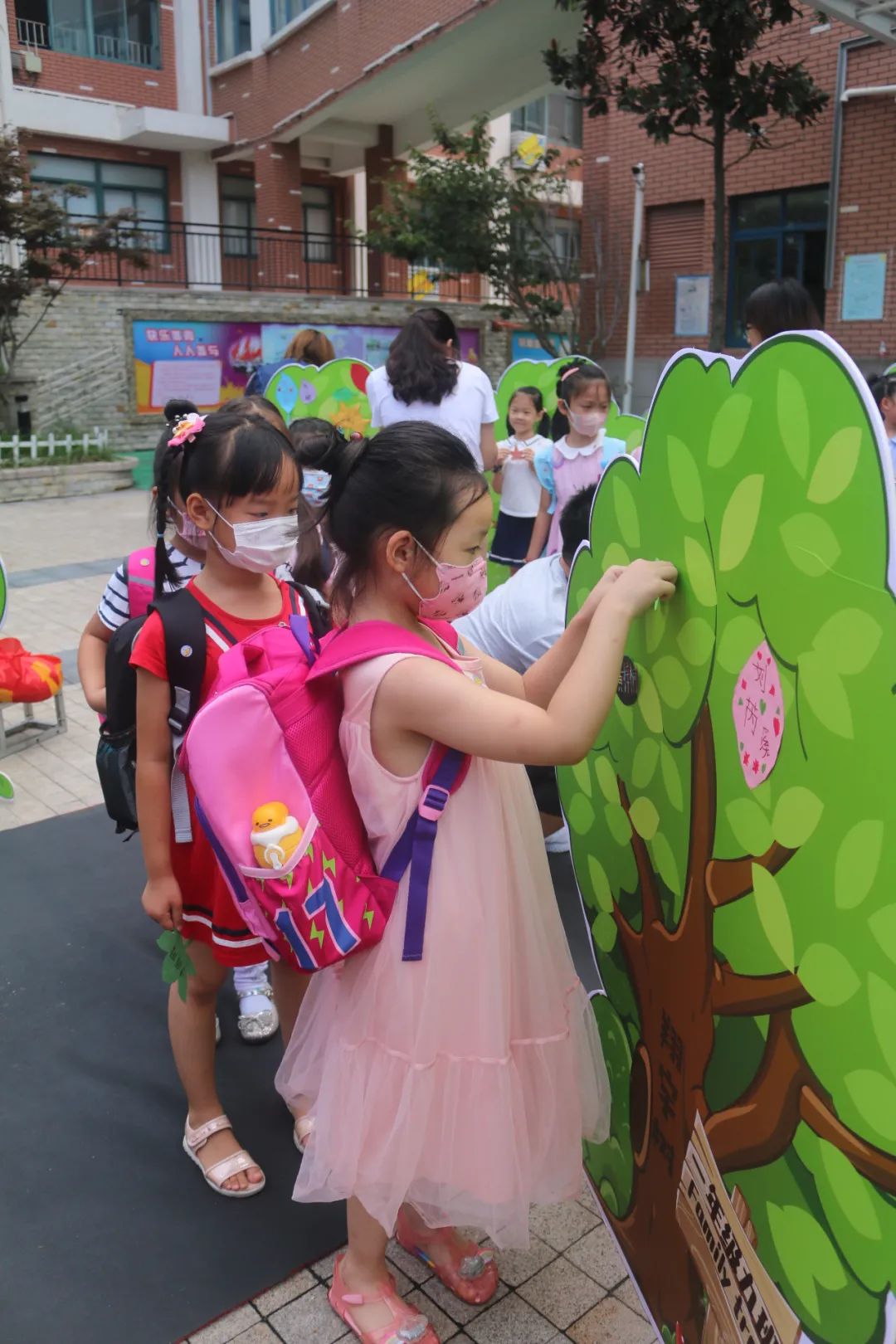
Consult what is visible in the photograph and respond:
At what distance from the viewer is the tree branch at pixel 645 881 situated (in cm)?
157

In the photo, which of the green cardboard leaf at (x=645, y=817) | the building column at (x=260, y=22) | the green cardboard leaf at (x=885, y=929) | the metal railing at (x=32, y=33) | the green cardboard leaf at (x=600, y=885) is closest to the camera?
the green cardboard leaf at (x=885, y=929)

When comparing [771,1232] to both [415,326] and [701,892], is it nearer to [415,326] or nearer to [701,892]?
[701,892]

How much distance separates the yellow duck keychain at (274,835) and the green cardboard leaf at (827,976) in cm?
66

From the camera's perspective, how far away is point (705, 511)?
1.31 meters

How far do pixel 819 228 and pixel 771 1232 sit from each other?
1232 cm

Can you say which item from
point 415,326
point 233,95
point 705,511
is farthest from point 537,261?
point 705,511

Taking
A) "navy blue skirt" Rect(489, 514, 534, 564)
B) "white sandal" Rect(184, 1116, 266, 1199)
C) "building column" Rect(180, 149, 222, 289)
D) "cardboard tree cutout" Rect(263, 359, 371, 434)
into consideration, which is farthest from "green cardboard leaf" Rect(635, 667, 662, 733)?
"building column" Rect(180, 149, 222, 289)

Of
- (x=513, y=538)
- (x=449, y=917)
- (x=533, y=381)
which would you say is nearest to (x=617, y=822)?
(x=449, y=917)

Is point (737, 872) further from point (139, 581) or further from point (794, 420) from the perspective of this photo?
point (139, 581)

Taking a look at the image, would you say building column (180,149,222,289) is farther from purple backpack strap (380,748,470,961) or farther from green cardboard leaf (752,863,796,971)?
green cardboard leaf (752,863,796,971)

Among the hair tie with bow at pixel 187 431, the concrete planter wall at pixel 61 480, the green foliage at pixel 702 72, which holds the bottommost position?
the concrete planter wall at pixel 61 480

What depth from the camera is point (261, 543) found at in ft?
6.19

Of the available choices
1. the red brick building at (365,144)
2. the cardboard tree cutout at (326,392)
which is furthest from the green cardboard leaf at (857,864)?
the red brick building at (365,144)

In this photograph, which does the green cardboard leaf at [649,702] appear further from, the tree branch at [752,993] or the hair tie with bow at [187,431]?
the hair tie with bow at [187,431]
